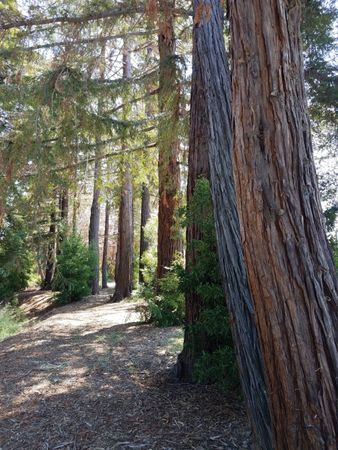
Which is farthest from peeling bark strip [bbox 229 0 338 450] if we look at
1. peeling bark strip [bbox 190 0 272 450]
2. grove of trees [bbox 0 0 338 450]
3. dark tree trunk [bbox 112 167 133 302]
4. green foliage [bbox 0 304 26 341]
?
dark tree trunk [bbox 112 167 133 302]

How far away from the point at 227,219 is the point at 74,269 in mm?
13871

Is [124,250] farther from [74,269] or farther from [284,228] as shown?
[284,228]

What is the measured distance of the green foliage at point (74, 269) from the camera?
16500mm

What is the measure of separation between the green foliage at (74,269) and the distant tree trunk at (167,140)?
7.59m

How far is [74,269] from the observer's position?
55.2 ft

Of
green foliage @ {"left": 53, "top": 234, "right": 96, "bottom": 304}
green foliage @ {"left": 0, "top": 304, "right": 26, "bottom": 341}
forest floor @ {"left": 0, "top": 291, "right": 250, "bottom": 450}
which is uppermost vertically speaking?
green foliage @ {"left": 53, "top": 234, "right": 96, "bottom": 304}

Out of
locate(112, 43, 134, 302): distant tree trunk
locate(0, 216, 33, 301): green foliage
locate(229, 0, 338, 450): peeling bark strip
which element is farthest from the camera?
locate(0, 216, 33, 301): green foliage

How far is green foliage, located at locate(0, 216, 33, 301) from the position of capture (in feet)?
51.4

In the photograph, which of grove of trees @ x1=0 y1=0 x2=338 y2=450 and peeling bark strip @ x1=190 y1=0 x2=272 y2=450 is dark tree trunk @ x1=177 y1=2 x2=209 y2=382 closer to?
grove of trees @ x1=0 y1=0 x2=338 y2=450

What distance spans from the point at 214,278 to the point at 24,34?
17.8ft

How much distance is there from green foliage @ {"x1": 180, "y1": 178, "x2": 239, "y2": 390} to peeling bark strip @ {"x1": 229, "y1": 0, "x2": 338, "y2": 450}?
1.57 metres

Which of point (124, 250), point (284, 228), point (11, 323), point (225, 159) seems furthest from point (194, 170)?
point (11, 323)

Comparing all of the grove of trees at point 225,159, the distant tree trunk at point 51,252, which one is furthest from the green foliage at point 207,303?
the distant tree trunk at point 51,252

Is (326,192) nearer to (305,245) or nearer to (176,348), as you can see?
(176,348)
